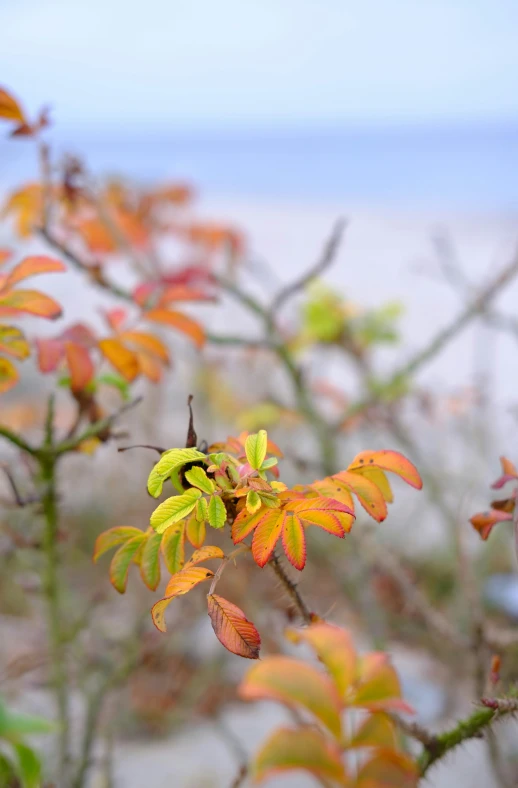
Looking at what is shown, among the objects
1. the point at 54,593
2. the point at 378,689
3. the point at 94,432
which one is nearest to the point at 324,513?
the point at 378,689

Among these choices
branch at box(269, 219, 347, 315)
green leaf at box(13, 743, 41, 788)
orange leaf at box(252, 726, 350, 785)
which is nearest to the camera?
orange leaf at box(252, 726, 350, 785)

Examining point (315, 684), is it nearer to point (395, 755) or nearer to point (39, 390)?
point (395, 755)

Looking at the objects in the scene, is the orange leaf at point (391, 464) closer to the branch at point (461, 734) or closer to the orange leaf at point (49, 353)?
the branch at point (461, 734)

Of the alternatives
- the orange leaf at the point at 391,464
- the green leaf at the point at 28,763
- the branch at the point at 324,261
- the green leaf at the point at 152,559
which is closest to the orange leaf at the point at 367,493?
the orange leaf at the point at 391,464

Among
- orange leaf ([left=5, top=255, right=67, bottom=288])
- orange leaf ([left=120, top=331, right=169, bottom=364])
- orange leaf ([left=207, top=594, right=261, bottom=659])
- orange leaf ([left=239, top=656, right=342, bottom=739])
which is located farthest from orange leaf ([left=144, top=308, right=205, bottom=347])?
orange leaf ([left=239, top=656, right=342, bottom=739])

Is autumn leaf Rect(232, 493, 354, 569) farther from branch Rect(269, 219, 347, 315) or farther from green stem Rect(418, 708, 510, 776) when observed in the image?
branch Rect(269, 219, 347, 315)

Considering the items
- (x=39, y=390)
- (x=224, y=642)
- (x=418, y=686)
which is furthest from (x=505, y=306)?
(x=224, y=642)
